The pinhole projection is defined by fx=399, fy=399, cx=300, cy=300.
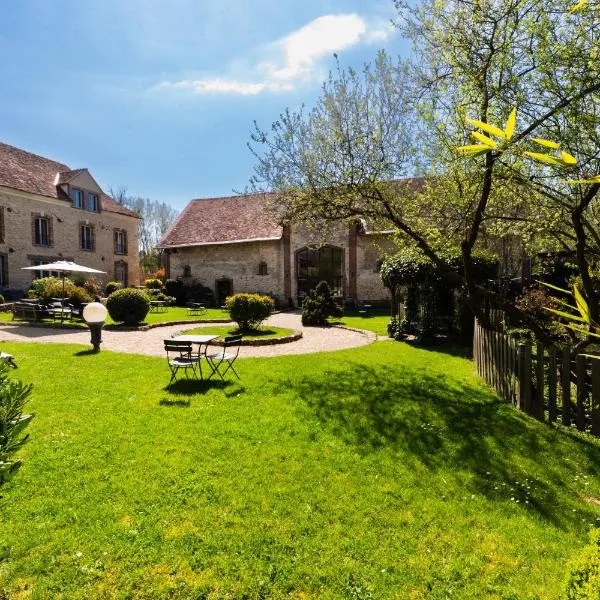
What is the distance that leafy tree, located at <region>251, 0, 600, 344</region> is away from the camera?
17.0 feet

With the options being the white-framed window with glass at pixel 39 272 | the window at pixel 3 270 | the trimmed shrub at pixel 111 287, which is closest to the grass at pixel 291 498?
the window at pixel 3 270

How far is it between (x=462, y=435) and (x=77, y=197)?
3020cm

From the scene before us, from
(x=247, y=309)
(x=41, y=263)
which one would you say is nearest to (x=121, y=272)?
(x=41, y=263)

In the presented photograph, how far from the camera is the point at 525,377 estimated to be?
243 inches

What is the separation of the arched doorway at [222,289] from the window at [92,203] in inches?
423

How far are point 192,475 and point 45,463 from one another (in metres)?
1.70

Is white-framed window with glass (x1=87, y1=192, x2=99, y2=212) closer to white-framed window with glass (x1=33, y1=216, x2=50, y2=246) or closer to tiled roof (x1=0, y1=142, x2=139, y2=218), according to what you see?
tiled roof (x1=0, y1=142, x2=139, y2=218)

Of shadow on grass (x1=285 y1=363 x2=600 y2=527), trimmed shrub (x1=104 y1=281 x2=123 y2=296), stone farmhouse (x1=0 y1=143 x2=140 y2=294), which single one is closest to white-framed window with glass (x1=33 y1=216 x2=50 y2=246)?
stone farmhouse (x1=0 y1=143 x2=140 y2=294)

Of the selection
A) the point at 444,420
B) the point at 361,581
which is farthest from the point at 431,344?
the point at 361,581

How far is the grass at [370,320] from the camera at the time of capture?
16.2 metres

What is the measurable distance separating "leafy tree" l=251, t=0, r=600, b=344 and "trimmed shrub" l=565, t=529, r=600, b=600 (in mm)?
2168

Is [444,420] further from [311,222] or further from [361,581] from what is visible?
[311,222]

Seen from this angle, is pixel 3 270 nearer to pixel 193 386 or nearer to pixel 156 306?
pixel 156 306

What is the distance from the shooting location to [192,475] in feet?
14.1
